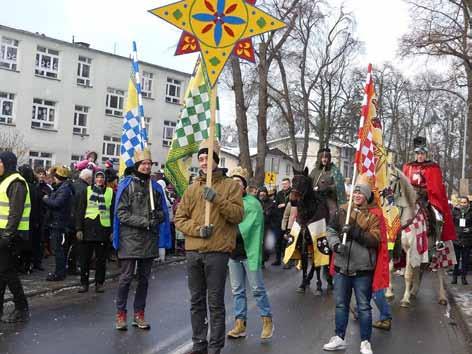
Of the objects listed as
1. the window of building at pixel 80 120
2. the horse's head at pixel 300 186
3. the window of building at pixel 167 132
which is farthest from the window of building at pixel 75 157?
the horse's head at pixel 300 186

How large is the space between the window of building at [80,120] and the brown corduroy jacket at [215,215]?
38422 mm

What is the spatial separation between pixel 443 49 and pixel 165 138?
29505 mm

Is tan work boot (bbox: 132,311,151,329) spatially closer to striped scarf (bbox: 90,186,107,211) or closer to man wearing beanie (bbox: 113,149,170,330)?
man wearing beanie (bbox: 113,149,170,330)

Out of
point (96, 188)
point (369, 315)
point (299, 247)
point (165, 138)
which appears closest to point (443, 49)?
point (299, 247)

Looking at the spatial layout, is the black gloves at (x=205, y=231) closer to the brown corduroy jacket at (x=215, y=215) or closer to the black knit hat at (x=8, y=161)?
the brown corduroy jacket at (x=215, y=215)

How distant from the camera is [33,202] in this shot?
38.4 ft

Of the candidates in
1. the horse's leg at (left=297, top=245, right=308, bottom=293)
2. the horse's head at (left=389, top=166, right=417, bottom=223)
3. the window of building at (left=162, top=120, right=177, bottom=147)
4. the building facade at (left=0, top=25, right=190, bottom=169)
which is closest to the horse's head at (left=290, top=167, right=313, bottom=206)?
the horse's leg at (left=297, top=245, right=308, bottom=293)

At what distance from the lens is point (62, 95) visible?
4234 cm

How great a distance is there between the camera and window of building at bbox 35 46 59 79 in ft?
135

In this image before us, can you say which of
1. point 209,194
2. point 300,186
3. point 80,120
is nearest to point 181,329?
point 209,194

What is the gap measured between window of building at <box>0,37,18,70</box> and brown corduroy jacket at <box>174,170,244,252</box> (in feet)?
118

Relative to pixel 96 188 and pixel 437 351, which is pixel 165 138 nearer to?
pixel 96 188

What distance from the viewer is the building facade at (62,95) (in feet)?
130

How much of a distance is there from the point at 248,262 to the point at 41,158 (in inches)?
1432
